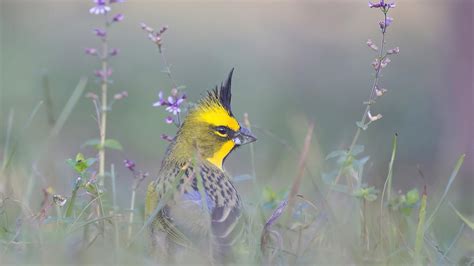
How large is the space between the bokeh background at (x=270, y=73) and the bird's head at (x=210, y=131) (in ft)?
3.46

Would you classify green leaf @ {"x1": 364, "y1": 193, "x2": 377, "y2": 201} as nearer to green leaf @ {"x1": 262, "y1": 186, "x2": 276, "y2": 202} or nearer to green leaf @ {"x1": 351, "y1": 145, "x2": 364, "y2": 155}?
green leaf @ {"x1": 351, "y1": 145, "x2": 364, "y2": 155}

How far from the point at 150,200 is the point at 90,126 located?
22.7 ft

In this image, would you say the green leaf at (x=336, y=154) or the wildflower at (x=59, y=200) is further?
the green leaf at (x=336, y=154)

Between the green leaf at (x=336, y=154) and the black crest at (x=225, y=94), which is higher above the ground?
the black crest at (x=225, y=94)

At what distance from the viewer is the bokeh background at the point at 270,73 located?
1016cm

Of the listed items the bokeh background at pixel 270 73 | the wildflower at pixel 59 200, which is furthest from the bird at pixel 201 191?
the bokeh background at pixel 270 73

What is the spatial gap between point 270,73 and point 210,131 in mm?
9059

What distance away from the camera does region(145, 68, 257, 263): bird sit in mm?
3994

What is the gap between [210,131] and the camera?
525 cm

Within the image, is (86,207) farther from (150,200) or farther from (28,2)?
(28,2)

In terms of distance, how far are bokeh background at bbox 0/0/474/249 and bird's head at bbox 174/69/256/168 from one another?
105 centimetres

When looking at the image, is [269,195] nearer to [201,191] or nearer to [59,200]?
[201,191]

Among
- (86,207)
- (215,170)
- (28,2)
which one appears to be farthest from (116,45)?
(86,207)

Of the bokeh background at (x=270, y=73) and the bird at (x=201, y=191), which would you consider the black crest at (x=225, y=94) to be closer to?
the bird at (x=201, y=191)
